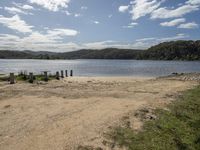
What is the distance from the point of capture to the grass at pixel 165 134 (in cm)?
911

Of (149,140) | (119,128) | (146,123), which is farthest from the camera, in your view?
(146,123)

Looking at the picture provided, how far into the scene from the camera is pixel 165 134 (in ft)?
33.6

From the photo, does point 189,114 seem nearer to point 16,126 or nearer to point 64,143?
point 64,143

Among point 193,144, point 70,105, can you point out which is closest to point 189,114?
point 193,144

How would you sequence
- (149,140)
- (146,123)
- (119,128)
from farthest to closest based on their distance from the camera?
(146,123) < (119,128) < (149,140)

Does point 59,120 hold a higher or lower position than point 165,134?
higher

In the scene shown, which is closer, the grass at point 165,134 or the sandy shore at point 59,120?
the sandy shore at point 59,120

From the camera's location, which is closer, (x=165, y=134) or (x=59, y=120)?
(x=165, y=134)

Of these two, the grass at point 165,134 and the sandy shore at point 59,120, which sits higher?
the sandy shore at point 59,120

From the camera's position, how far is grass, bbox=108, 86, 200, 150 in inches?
359

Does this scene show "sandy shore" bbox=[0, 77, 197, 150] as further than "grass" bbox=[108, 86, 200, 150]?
No

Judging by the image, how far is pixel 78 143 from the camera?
29.0 ft

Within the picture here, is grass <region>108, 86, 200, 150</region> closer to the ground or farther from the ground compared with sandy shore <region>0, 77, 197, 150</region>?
closer to the ground

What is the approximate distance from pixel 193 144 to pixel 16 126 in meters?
6.56
